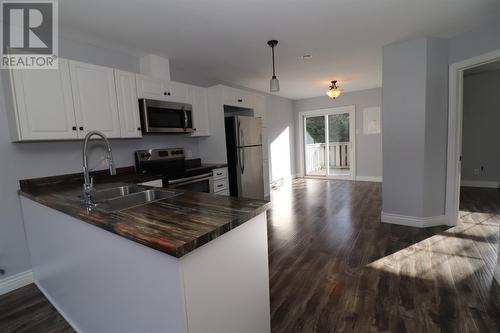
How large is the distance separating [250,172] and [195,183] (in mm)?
1243

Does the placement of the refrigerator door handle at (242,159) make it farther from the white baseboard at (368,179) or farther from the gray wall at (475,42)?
the white baseboard at (368,179)

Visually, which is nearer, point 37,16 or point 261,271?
point 261,271

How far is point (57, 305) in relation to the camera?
1903 millimetres

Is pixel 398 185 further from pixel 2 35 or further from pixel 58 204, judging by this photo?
pixel 2 35

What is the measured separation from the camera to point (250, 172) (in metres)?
4.07

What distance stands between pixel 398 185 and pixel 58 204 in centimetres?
365

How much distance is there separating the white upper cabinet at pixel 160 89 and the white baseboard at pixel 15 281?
2093 millimetres

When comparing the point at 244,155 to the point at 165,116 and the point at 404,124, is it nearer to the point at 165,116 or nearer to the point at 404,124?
the point at 165,116

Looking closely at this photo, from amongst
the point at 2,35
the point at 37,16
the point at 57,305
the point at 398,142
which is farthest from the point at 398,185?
the point at 2,35

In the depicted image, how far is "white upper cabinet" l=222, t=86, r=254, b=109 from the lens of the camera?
3.72m

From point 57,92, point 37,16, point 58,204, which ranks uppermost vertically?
point 37,16

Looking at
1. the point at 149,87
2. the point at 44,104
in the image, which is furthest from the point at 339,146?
the point at 44,104

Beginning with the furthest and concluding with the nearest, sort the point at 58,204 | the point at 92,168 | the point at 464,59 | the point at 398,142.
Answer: the point at 398,142
the point at 464,59
the point at 92,168
the point at 58,204

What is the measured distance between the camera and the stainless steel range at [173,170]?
280 cm
